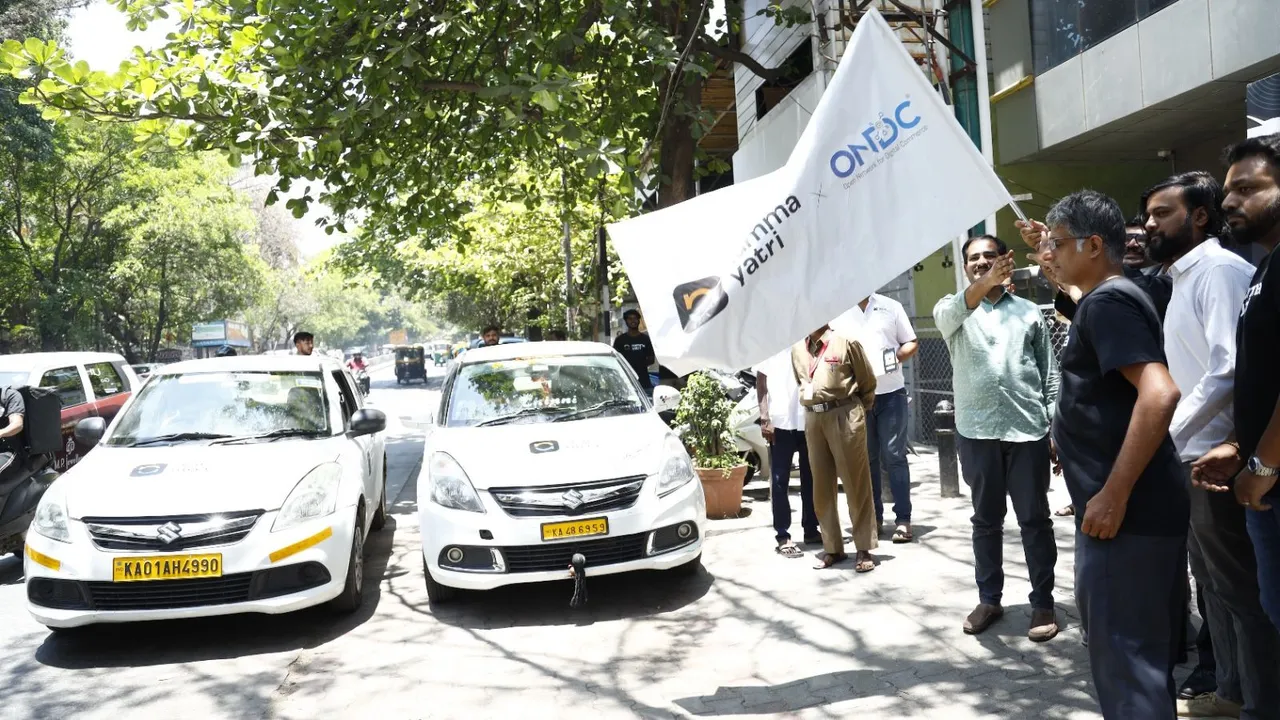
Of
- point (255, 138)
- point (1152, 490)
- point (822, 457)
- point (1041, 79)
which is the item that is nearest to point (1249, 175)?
point (1152, 490)

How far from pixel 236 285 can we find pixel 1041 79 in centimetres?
3125

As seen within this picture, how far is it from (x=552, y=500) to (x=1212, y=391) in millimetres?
3633

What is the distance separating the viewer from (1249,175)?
10.7 ft

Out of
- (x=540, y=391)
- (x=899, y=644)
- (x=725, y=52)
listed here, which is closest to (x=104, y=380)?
(x=540, y=391)

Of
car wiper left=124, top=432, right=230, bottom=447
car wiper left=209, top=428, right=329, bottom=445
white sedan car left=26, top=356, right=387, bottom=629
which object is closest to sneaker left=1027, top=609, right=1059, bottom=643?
white sedan car left=26, top=356, right=387, bottom=629

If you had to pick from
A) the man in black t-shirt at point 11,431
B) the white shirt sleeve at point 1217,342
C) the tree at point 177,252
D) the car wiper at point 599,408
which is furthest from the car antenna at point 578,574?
the tree at point 177,252

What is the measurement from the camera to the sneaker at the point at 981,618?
203 inches

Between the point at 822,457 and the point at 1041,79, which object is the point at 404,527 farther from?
the point at 1041,79

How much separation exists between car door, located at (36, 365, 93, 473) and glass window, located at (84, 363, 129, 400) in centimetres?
21

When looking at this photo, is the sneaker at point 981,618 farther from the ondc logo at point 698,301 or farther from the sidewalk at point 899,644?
the ondc logo at point 698,301

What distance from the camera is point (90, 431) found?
6652 mm

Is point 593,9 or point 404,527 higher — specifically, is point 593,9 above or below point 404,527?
above

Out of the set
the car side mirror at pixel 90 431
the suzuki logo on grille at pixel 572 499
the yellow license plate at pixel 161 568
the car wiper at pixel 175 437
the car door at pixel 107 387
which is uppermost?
the car door at pixel 107 387

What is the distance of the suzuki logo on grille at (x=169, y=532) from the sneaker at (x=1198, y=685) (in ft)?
16.0
